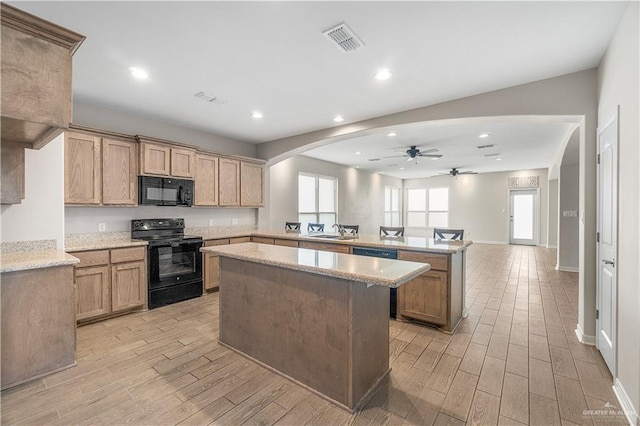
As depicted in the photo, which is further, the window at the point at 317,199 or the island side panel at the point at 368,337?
the window at the point at 317,199

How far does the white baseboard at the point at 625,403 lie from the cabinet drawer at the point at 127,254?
467 centimetres

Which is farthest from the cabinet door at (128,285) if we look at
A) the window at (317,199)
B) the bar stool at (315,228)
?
the window at (317,199)

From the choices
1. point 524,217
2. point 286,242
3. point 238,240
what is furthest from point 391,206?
point 238,240

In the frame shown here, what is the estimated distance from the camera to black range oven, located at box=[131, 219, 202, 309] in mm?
3783

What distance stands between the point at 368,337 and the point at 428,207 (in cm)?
1098

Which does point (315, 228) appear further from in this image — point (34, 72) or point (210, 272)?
point (34, 72)

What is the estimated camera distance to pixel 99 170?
351 centimetres

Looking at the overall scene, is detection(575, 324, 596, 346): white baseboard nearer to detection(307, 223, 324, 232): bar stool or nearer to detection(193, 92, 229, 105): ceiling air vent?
detection(307, 223, 324, 232): bar stool

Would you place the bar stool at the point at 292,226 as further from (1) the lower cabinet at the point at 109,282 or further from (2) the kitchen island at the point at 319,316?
(2) the kitchen island at the point at 319,316

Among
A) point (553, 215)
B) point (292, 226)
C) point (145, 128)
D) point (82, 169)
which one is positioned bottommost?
point (292, 226)

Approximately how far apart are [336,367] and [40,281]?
240 centimetres

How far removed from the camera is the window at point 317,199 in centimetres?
736

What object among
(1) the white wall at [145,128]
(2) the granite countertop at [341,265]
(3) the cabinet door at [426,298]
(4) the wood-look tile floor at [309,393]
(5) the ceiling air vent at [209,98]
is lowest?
(4) the wood-look tile floor at [309,393]

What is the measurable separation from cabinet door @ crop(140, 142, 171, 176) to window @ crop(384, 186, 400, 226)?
8.58 meters
